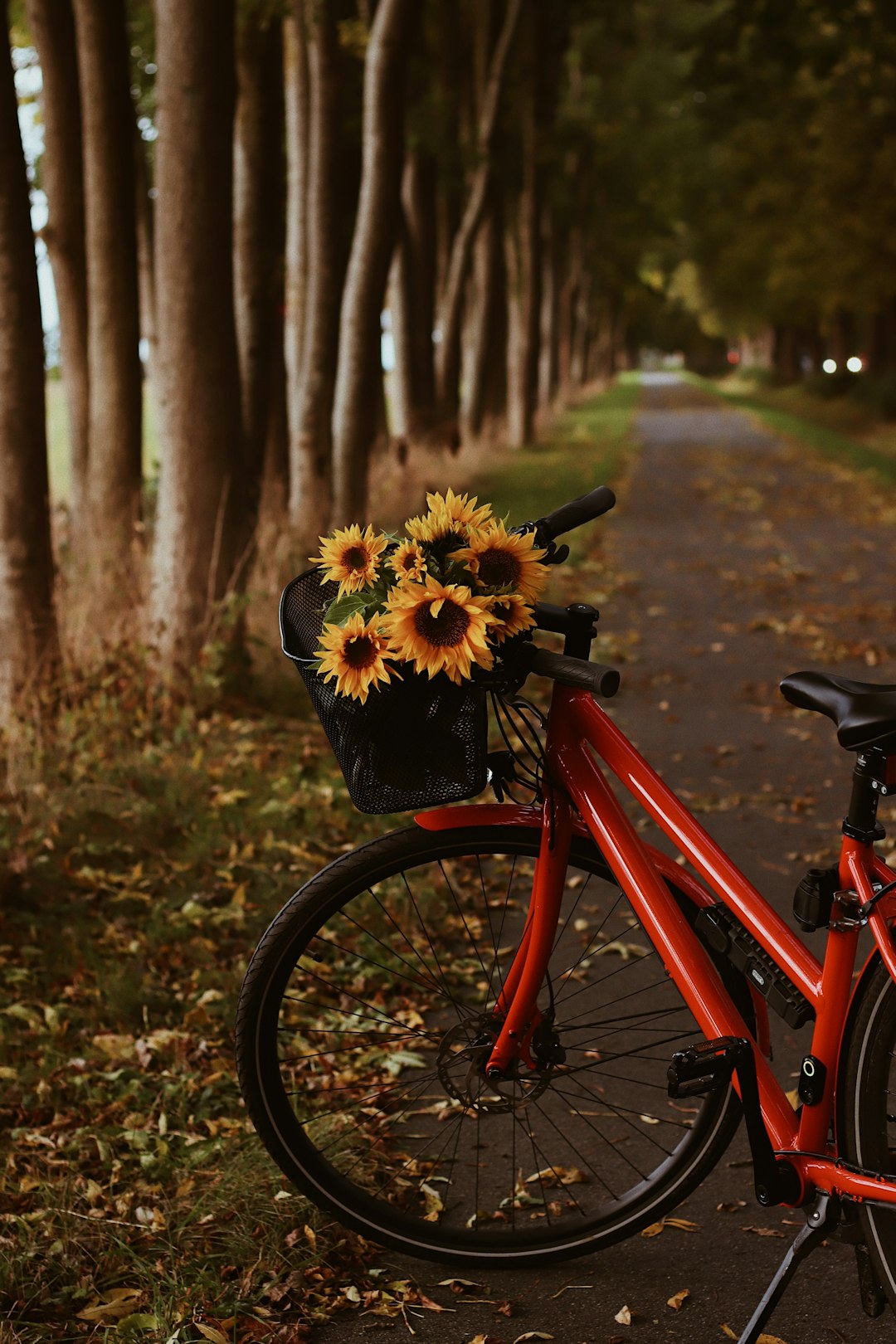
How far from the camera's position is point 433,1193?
11.3 feet

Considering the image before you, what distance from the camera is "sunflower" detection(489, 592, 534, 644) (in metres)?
2.66

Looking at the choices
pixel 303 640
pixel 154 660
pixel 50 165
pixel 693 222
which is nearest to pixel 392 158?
pixel 50 165

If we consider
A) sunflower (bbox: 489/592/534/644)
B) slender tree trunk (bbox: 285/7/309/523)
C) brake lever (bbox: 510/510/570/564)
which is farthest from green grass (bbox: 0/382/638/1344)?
slender tree trunk (bbox: 285/7/309/523)

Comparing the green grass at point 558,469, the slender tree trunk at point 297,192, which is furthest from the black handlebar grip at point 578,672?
the slender tree trunk at point 297,192

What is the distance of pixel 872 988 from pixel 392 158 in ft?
33.3

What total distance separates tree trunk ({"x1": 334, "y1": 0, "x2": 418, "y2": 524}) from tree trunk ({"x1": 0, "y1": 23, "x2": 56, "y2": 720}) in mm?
4773

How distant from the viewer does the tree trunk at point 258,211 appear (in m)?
11.2

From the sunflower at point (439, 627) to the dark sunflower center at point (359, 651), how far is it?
1.8 inches

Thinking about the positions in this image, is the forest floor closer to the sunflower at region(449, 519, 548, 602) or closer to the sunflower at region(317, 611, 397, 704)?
the sunflower at region(317, 611, 397, 704)

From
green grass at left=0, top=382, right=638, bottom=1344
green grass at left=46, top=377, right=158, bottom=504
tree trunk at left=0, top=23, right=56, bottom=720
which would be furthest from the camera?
green grass at left=46, top=377, right=158, bottom=504

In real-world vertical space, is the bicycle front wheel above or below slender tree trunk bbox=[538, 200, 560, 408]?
below

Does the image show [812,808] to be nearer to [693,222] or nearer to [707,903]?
[707,903]

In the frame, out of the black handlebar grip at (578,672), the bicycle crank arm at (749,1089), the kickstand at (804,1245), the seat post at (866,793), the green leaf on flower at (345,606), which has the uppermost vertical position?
the green leaf on flower at (345,606)

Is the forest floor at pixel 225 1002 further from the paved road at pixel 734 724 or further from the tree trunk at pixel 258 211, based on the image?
the tree trunk at pixel 258 211
